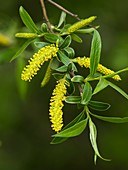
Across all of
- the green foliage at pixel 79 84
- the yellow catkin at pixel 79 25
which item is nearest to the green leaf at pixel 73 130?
the green foliage at pixel 79 84

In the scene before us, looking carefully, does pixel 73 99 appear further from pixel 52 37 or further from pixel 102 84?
pixel 52 37

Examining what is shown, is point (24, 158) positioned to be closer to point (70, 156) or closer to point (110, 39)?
point (70, 156)

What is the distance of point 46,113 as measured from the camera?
3977 mm

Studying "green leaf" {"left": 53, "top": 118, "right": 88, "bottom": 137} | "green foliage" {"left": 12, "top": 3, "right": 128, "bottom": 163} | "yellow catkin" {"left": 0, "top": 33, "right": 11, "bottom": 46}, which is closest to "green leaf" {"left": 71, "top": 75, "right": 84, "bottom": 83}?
"green foliage" {"left": 12, "top": 3, "right": 128, "bottom": 163}

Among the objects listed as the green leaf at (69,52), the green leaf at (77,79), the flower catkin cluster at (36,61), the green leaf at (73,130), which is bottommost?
the green leaf at (73,130)

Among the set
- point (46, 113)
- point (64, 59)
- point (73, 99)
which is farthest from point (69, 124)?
point (46, 113)


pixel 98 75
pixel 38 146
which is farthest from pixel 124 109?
pixel 98 75

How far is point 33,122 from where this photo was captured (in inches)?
157

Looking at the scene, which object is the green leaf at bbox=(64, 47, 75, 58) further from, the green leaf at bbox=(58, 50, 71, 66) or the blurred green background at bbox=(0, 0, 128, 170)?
the blurred green background at bbox=(0, 0, 128, 170)

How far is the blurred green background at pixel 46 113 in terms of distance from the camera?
3502 millimetres

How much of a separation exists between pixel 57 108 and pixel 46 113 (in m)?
2.84

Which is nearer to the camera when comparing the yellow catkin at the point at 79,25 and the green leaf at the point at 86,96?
the green leaf at the point at 86,96

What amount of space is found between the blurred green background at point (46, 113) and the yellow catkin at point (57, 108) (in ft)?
6.64

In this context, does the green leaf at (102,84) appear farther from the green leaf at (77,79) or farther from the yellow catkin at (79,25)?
the yellow catkin at (79,25)
